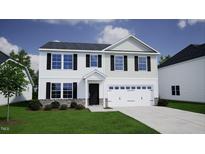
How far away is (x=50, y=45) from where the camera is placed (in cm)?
1518

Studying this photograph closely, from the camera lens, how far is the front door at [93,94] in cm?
1538

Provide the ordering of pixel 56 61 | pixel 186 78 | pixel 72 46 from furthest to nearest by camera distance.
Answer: pixel 186 78 → pixel 72 46 → pixel 56 61

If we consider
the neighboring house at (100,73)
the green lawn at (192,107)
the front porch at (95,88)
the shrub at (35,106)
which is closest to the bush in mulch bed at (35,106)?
the shrub at (35,106)

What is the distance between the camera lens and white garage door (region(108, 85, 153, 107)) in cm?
1526

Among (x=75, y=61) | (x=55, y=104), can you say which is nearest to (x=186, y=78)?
(x=75, y=61)

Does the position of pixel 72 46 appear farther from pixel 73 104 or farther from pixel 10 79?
pixel 10 79

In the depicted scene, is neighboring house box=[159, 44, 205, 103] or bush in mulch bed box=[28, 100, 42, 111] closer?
bush in mulch bed box=[28, 100, 42, 111]

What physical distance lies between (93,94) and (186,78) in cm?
1042

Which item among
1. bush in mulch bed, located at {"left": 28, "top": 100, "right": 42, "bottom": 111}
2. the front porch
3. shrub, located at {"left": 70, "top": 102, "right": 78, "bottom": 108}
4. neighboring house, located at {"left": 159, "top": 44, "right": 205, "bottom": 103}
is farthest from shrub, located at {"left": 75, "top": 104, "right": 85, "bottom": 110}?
neighboring house, located at {"left": 159, "top": 44, "right": 205, "bottom": 103}

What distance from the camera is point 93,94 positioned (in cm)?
1545

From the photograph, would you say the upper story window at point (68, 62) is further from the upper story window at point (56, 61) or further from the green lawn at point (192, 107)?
the green lawn at point (192, 107)

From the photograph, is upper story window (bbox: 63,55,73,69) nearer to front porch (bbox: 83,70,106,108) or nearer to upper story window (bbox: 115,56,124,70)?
front porch (bbox: 83,70,106,108)
